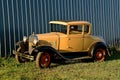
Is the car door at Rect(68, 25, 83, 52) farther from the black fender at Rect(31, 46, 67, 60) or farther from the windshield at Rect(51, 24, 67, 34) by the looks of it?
the black fender at Rect(31, 46, 67, 60)

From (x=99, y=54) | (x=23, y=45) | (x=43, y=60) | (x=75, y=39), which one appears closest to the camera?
(x=43, y=60)

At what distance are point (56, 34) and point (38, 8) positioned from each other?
1.63 metres

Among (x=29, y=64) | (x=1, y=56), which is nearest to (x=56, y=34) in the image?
(x=29, y=64)

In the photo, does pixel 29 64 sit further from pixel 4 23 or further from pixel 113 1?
pixel 113 1

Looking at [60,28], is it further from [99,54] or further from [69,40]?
[99,54]

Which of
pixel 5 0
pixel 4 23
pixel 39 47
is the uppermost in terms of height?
pixel 5 0

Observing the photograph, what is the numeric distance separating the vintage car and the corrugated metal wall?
0.57 metres

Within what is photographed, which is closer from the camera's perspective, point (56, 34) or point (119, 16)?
point (56, 34)

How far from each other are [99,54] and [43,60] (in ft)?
7.73

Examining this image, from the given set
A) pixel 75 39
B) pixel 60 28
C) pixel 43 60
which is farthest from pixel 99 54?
pixel 43 60

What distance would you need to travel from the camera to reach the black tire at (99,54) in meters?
11.6

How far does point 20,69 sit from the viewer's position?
33.2ft

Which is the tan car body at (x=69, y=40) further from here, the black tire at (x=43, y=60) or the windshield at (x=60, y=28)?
the black tire at (x=43, y=60)

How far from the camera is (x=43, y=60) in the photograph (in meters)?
10.3
